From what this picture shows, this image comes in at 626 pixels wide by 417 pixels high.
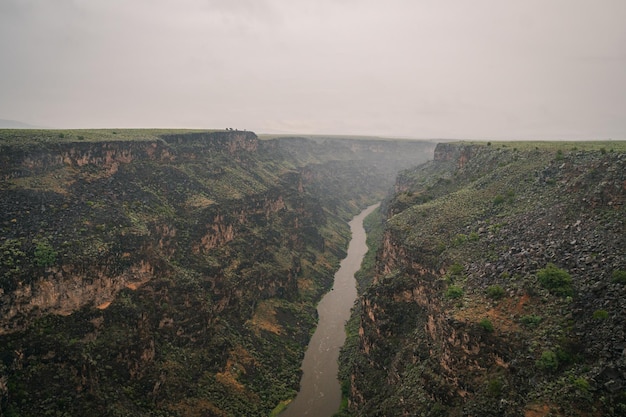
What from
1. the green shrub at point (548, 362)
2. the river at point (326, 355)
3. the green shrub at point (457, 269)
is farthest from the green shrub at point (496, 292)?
the river at point (326, 355)

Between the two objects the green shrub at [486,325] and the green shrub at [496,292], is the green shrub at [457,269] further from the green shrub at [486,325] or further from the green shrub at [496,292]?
the green shrub at [486,325]

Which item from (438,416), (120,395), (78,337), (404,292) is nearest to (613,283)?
(438,416)

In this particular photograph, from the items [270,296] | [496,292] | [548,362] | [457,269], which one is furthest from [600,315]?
[270,296]

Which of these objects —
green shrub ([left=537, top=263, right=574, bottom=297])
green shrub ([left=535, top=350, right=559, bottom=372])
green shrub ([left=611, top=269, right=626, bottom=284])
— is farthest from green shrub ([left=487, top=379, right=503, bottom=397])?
green shrub ([left=611, top=269, right=626, bottom=284])

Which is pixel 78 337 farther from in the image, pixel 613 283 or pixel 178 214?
pixel 613 283

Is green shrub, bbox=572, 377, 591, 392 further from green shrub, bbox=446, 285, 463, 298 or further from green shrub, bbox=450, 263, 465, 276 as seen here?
green shrub, bbox=450, 263, 465, 276
